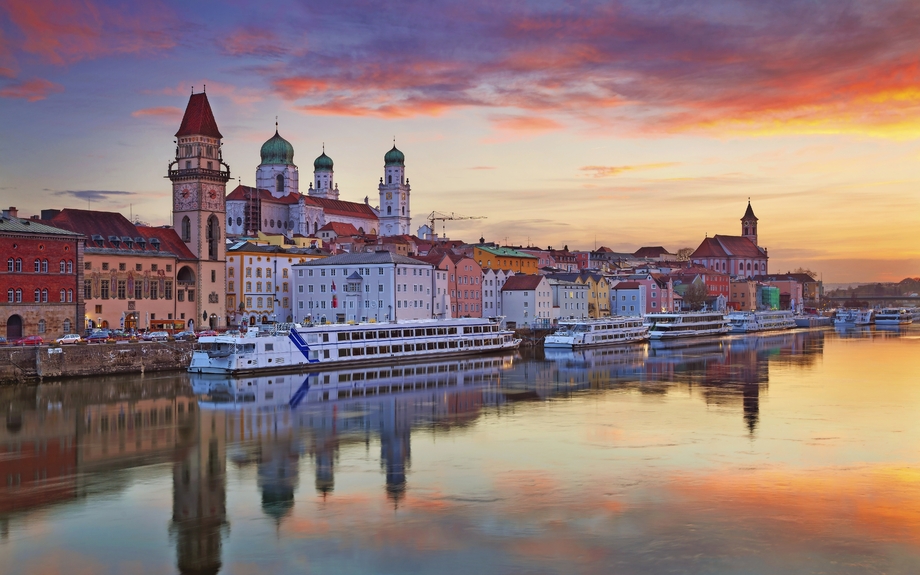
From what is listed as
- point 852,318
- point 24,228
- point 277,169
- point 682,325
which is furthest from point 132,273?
point 852,318

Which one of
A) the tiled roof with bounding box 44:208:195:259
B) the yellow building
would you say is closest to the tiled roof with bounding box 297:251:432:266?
the tiled roof with bounding box 44:208:195:259

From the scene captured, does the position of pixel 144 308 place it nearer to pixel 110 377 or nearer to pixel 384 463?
pixel 110 377

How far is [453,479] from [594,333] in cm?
6531

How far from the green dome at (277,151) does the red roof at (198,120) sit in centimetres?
8064

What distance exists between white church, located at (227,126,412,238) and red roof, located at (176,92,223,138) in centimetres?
4708

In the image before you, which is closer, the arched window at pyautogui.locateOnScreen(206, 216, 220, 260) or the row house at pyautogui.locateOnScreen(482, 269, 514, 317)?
the arched window at pyautogui.locateOnScreen(206, 216, 220, 260)

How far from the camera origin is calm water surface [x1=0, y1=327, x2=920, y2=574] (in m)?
23.0

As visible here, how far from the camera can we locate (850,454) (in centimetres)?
3503

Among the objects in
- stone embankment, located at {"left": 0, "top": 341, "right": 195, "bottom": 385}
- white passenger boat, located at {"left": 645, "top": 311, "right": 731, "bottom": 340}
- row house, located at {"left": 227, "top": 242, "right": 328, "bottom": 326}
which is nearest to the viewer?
stone embankment, located at {"left": 0, "top": 341, "right": 195, "bottom": 385}

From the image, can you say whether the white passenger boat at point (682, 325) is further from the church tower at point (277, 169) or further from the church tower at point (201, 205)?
the church tower at point (277, 169)

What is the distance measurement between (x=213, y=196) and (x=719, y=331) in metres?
70.3

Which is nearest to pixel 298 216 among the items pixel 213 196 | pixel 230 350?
pixel 213 196

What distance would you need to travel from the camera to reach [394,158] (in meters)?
183

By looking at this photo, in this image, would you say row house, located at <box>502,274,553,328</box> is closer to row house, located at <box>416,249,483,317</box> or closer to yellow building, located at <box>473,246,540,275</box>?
row house, located at <box>416,249,483,317</box>
